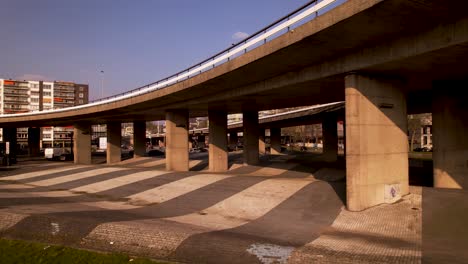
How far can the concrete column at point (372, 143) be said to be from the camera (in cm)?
1852

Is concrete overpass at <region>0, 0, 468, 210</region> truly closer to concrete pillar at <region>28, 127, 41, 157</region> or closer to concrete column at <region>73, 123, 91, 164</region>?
concrete column at <region>73, 123, 91, 164</region>

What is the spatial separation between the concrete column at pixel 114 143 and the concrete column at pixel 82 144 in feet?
12.4

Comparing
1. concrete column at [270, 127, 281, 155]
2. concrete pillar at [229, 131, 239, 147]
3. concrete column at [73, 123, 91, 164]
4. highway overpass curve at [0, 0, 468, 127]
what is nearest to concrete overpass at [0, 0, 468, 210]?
highway overpass curve at [0, 0, 468, 127]

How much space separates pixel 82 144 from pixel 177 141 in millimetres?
29552

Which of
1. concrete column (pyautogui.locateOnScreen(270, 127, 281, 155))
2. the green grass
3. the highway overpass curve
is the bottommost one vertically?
Answer: the green grass

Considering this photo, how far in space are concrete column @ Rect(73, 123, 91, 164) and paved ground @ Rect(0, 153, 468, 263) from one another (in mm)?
37478

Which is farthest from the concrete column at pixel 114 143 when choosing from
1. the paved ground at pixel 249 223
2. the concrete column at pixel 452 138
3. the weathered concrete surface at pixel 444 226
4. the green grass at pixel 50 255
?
the weathered concrete surface at pixel 444 226

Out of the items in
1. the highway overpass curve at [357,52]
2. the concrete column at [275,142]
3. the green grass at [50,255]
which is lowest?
the green grass at [50,255]

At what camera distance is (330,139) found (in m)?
49.5

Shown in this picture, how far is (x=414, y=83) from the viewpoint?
74.4 ft

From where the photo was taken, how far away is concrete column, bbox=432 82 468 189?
22.2 m

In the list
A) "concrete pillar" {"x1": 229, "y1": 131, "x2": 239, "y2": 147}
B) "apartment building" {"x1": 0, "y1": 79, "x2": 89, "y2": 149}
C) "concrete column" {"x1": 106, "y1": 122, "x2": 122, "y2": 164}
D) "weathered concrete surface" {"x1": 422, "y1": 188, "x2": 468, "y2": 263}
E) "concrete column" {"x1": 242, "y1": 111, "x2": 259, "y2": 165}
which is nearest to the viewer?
"weathered concrete surface" {"x1": 422, "y1": 188, "x2": 468, "y2": 263}

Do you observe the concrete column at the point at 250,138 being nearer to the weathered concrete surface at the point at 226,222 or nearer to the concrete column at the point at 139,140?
the weathered concrete surface at the point at 226,222

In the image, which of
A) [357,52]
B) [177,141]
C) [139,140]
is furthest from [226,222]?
[139,140]
